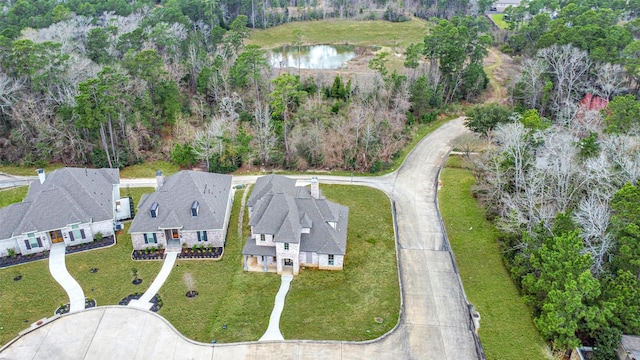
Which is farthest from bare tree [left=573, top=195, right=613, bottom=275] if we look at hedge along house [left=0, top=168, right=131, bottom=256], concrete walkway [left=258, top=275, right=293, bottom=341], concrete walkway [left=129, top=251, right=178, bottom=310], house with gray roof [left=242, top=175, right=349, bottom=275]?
hedge along house [left=0, top=168, right=131, bottom=256]

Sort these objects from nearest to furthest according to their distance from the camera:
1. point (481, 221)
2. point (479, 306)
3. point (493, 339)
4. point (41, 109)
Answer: point (493, 339)
point (479, 306)
point (481, 221)
point (41, 109)

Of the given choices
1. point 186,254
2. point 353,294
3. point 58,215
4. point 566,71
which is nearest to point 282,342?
point 353,294

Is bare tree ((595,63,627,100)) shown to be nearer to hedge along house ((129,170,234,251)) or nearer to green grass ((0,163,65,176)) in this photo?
hedge along house ((129,170,234,251))

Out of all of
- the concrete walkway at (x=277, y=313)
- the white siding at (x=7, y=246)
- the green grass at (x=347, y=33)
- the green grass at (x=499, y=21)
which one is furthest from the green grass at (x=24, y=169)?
the green grass at (x=499, y=21)

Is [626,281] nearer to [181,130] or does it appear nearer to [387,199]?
[387,199]

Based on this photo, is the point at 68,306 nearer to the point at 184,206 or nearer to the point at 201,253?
the point at 201,253

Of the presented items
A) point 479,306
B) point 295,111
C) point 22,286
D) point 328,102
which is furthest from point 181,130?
point 479,306

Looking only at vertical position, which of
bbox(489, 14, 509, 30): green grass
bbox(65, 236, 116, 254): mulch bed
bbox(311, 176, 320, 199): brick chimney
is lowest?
bbox(65, 236, 116, 254): mulch bed
